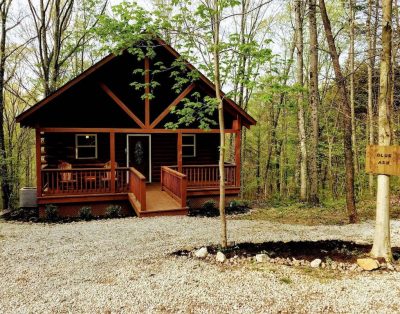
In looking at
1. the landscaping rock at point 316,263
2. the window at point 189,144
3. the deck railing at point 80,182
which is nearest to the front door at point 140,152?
the window at point 189,144

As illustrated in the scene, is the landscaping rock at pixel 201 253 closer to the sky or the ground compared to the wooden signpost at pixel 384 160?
closer to the ground

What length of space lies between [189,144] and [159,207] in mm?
5365

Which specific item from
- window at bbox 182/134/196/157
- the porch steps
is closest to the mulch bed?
the porch steps

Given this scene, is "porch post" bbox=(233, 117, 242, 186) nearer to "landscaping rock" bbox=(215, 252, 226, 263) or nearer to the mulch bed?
the mulch bed

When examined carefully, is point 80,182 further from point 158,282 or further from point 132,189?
point 158,282

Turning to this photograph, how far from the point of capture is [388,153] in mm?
5496

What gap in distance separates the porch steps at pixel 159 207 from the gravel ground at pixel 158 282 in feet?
6.20

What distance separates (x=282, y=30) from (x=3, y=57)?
17859 mm

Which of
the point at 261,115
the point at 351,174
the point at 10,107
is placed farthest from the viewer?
the point at 10,107

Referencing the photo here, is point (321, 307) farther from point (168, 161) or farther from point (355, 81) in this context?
point (355, 81)

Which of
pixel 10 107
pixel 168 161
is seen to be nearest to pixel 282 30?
pixel 168 161

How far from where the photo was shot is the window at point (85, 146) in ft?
44.3

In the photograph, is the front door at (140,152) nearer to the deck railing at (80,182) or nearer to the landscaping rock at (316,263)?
the deck railing at (80,182)

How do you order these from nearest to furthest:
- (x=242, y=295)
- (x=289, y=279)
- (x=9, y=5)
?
(x=242, y=295)
(x=289, y=279)
(x=9, y=5)
